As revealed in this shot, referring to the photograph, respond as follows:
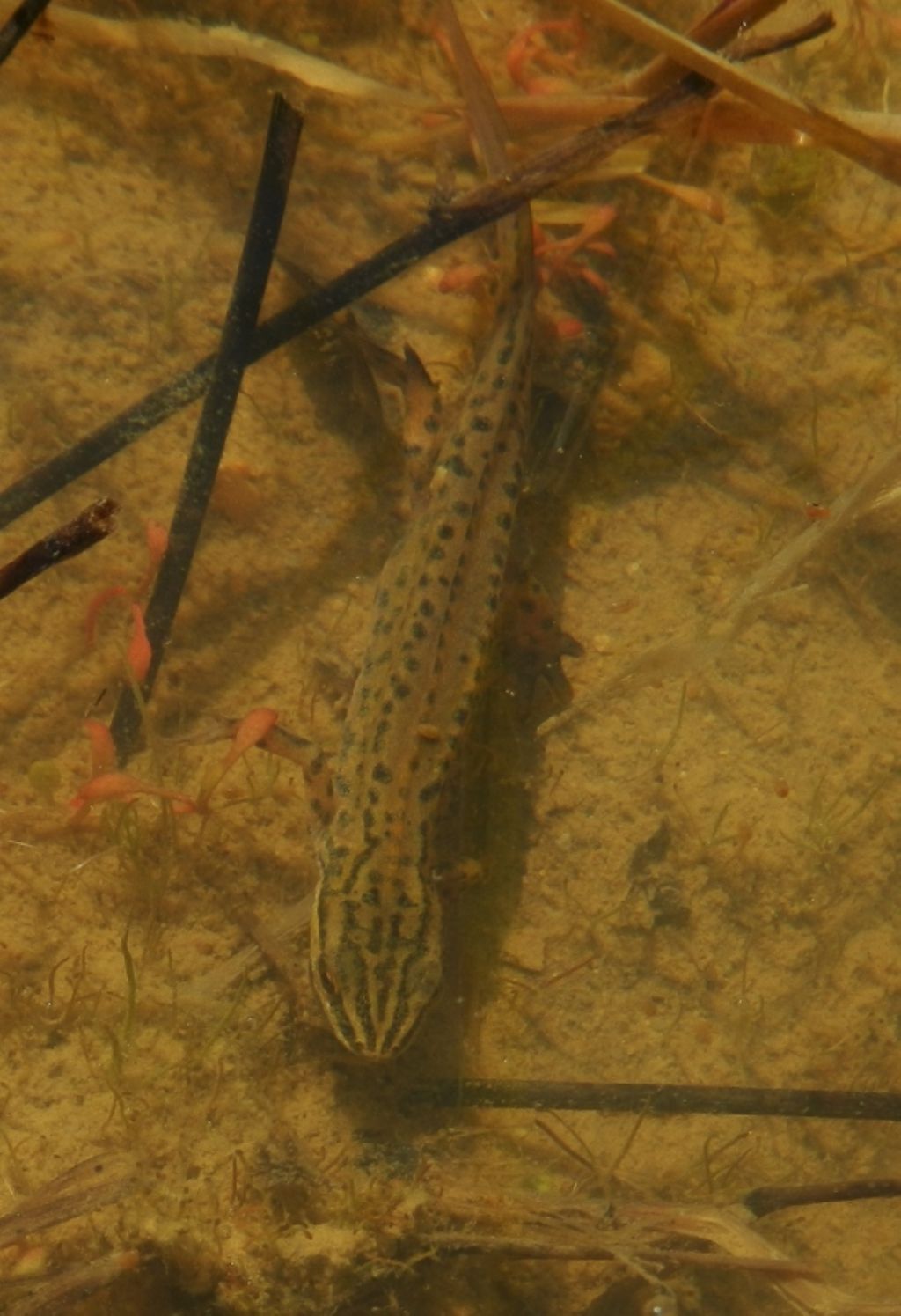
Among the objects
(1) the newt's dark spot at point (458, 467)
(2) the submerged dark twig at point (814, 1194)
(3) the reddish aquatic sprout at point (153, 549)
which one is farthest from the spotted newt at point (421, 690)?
(2) the submerged dark twig at point (814, 1194)

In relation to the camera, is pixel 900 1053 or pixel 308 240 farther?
pixel 308 240

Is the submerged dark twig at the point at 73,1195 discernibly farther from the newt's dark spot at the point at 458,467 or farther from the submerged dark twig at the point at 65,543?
the newt's dark spot at the point at 458,467

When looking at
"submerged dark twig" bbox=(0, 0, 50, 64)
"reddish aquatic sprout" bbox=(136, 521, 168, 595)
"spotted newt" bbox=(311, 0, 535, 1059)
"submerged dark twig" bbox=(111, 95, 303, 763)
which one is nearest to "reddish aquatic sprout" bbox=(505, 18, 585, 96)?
"spotted newt" bbox=(311, 0, 535, 1059)

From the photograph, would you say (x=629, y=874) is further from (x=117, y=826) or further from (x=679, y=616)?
(x=117, y=826)

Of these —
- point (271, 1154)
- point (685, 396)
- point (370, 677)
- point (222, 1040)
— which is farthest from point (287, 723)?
point (685, 396)

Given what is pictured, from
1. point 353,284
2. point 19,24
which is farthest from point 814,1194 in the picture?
point 19,24

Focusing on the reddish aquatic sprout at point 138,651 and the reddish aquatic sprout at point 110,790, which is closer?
the reddish aquatic sprout at point 110,790
